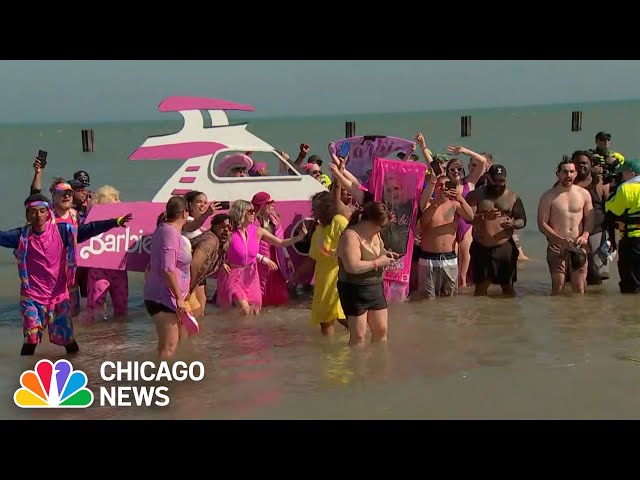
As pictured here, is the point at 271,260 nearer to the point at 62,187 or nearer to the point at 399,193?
the point at 399,193

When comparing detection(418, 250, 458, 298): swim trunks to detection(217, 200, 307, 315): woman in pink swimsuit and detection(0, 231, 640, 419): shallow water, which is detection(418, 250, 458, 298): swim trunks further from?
detection(217, 200, 307, 315): woman in pink swimsuit

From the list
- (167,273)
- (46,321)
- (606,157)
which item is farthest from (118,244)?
(606,157)

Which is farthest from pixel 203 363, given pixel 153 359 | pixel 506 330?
pixel 506 330

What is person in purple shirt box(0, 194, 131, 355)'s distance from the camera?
702 centimetres

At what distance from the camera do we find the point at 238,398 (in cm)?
648

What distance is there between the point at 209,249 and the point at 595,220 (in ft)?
14.1

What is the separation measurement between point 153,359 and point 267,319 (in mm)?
1713

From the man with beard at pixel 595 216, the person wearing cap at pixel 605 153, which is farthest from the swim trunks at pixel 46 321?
the person wearing cap at pixel 605 153

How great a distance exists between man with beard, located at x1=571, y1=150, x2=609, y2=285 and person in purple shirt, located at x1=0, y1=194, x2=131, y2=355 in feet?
16.9

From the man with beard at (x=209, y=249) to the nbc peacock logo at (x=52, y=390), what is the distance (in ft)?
4.29

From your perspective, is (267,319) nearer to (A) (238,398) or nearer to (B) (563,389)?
(A) (238,398)

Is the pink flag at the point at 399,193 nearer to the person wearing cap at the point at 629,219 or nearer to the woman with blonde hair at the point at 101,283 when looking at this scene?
the person wearing cap at the point at 629,219

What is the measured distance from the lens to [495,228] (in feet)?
30.7

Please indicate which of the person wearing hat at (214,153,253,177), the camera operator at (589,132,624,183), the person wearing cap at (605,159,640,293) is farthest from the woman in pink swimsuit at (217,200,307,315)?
the camera operator at (589,132,624,183)
